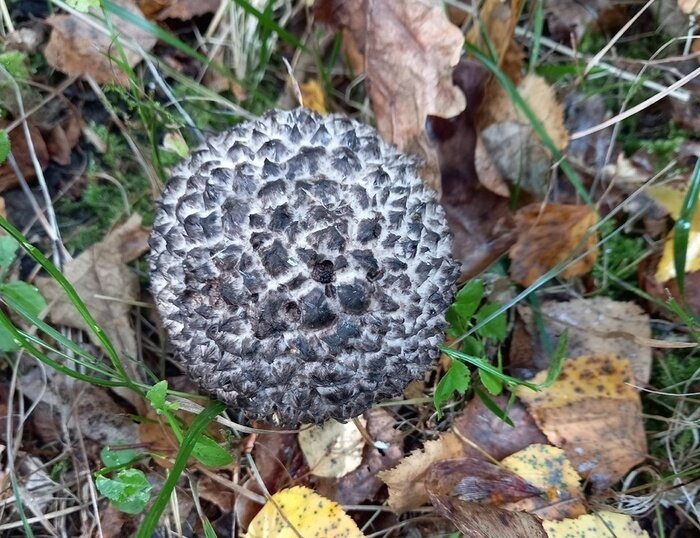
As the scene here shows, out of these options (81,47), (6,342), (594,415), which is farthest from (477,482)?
(81,47)

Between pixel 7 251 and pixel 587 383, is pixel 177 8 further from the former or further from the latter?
pixel 587 383

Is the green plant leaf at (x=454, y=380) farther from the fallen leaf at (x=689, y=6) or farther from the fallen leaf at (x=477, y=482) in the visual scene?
the fallen leaf at (x=689, y=6)

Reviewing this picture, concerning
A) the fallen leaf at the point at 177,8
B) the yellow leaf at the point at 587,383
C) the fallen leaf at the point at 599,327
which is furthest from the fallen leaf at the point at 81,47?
the yellow leaf at the point at 587,383

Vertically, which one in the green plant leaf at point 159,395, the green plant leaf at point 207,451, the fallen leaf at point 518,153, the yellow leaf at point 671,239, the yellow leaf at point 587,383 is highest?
the fallen leaf at point 518,153

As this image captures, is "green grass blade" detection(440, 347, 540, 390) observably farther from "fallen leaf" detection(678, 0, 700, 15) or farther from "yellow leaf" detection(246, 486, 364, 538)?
"fallen leaf" detection(678, 0, 700, 15)

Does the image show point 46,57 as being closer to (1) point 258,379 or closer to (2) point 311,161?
(2) point 311,161

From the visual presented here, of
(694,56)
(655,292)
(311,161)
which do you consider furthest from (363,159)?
(694,56)

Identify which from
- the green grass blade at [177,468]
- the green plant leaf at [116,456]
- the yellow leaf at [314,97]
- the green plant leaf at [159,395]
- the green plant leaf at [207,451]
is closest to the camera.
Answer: the green grass blade at [177,468]
